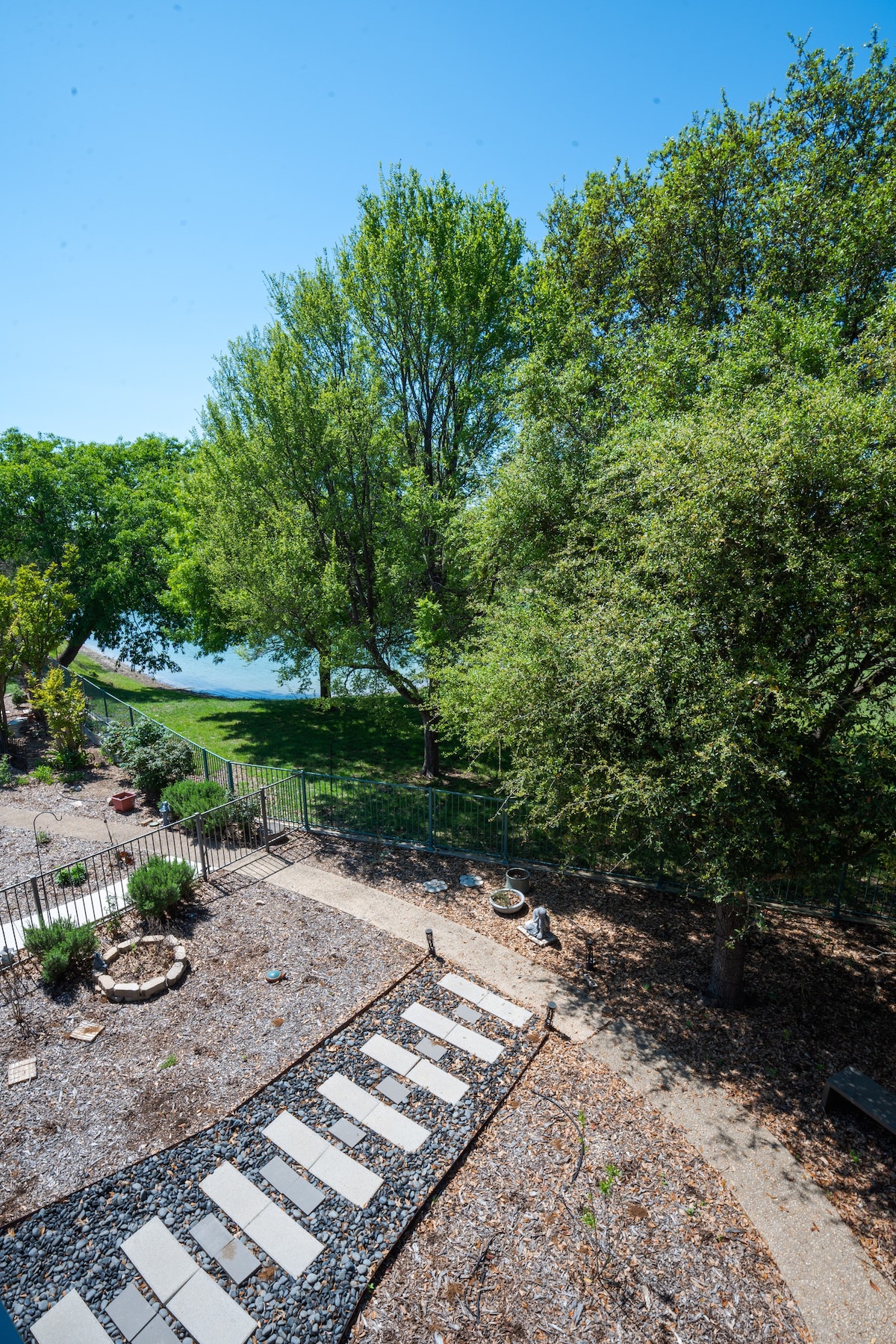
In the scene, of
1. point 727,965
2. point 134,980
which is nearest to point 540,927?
point 727,965

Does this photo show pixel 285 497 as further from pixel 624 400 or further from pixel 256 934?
pixel 256 934

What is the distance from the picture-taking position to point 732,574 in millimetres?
6891

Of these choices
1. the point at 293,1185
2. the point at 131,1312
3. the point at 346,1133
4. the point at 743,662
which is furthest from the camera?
the point at 743,662

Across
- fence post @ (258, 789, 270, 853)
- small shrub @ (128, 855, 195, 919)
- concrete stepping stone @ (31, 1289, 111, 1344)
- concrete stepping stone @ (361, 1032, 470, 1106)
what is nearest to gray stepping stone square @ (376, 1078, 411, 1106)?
concrete stepping stone @ (361, 1032, 470, 1106)

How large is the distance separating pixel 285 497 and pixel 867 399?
12.0m

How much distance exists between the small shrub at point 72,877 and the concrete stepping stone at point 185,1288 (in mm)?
6673

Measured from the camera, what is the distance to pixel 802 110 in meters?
13.2

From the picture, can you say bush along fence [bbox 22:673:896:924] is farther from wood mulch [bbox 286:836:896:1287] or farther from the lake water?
the lake water

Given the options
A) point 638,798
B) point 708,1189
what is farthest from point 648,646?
point 708,1189

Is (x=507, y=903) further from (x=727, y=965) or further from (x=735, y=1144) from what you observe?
(x=735, y=1144)

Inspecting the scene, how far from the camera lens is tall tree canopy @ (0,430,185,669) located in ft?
87.5

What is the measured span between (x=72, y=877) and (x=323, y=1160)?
7275 millimetres

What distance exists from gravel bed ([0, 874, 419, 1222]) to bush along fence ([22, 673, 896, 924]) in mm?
3295

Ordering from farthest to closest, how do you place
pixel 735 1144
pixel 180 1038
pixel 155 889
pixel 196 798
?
pixel 196 798
pixel 155 889
pixel 180 1038
pixel 735 1144
